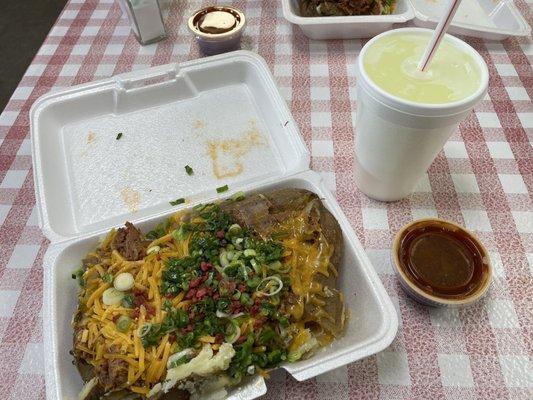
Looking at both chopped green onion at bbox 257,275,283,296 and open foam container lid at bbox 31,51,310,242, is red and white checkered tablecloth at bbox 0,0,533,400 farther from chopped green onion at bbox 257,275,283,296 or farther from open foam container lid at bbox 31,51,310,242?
chopped green onion at bbox 257,275,283,296

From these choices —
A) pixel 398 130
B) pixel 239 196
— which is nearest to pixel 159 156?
pixel 239 196

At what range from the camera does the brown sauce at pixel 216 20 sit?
2.23 metres

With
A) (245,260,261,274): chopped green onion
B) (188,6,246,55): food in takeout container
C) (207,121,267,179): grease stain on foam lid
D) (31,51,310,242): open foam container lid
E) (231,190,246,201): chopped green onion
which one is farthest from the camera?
(188,6,246,55): food in takeout container

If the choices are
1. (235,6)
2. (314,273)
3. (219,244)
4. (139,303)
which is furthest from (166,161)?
(235,6)

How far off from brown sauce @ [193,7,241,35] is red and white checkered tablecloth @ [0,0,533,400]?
0.65 feet

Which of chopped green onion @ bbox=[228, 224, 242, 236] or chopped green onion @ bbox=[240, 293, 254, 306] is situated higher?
chopped green onion @ bbox=[228, 224, 242, 236]

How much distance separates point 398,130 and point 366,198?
0.48 metres

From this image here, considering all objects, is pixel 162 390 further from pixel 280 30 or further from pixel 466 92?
pixel 280 30

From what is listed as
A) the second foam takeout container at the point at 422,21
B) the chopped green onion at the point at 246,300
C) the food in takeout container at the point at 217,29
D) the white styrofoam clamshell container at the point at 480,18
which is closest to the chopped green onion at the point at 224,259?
the chopped green onion at the point at 246,300

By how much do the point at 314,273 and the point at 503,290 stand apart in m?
0.75

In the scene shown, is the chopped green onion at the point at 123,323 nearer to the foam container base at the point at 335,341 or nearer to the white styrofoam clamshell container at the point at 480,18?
the foam container base at the point at 335,341

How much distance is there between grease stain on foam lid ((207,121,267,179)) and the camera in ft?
6.18

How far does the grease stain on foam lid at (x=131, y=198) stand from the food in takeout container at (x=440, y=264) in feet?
3.64

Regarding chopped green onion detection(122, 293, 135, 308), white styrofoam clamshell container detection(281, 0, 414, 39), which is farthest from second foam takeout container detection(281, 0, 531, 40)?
chopped green onion detection(122, 293, 135, 308)
